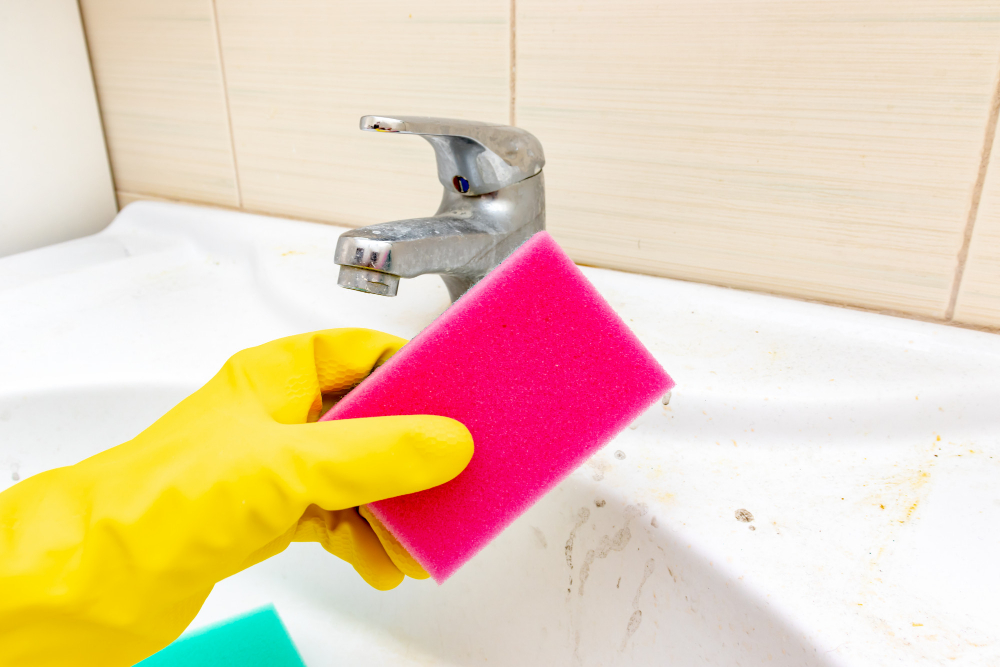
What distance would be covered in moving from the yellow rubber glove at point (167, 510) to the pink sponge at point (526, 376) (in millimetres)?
19

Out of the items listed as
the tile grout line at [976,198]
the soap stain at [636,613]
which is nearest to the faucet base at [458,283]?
the soap stain at [636,613]

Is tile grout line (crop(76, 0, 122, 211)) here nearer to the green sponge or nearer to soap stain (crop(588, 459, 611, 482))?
the green sponge

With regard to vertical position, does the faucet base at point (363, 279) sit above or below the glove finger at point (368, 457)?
above

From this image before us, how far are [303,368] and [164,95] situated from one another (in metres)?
0.58

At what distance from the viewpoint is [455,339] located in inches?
12.8

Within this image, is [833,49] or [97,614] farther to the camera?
[833,49]

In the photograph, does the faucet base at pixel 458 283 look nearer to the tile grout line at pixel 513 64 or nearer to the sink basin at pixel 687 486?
the sink basin at pixel 687 486

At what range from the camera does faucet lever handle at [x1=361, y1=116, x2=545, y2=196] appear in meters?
0.42

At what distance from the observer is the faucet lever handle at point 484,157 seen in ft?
1.39

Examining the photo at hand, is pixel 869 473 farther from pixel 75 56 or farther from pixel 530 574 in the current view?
pixel 75 56

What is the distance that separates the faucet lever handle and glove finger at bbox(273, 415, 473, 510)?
19 cm

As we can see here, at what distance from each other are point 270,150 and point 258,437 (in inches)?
19.4

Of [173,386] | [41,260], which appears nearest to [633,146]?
[173,386]

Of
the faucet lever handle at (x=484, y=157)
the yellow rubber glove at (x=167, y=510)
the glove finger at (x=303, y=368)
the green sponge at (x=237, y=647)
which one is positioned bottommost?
the green sponge at (x=237, y=647)
